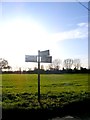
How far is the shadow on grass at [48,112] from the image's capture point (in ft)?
15.2

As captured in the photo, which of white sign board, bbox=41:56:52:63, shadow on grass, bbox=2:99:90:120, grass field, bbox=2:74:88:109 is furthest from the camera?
white sign board, bbox=41:56:52:63

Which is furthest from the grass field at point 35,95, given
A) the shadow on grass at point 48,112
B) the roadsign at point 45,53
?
the roadsign at point 45,53

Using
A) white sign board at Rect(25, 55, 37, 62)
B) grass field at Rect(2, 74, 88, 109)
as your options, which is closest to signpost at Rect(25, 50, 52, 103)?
white sign board at Rect(25, 55, 37, 62)

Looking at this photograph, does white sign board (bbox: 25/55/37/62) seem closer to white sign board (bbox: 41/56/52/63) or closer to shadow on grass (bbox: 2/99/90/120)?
white sign board (bbox: 41/56/52/63)

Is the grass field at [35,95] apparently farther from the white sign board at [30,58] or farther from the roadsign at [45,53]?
the roadsign at [45,53]

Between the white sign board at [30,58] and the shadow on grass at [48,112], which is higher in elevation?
the white sign board at [30,58]

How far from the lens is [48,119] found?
16.2 feet

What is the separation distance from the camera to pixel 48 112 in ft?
17.1

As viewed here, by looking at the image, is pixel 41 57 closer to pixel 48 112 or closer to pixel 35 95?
pixel 48 112

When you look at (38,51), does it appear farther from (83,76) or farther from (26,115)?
(83,76)

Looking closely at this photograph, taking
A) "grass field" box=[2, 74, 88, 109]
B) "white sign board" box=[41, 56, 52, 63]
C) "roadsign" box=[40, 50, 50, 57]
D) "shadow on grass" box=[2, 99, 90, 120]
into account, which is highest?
"roadsign" box=[40, 50, 50, 57]

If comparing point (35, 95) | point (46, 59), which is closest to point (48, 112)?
point (46, 59)

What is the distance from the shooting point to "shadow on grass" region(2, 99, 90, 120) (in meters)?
4.64

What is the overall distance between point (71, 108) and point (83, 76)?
10922 millimetres
